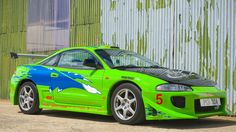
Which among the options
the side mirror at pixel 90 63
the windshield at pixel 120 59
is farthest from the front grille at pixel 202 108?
the side mirror at pixel 90 63

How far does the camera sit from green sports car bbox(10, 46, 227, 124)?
22.6ft

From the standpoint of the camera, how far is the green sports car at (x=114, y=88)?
6875 mm

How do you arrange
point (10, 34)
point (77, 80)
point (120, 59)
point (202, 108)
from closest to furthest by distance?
point (202, 108) < point (77, 80) < point (120, 59) < point (10, 34)

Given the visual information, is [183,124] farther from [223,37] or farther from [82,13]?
[82,13]

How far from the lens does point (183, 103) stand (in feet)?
22.5

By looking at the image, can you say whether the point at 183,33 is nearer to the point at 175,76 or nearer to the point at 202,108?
the point at 175,76

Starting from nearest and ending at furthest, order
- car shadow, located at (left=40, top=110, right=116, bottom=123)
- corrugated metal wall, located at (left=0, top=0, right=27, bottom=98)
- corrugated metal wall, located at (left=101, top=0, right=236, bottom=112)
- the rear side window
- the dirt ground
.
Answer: the dirt ground < car shadow, located at (left=40, top=110, right=116, bottom=123) < the rear side window < corrugated metal wall, located at (left=101, top=0, right=236, bottom=112) < corrugated metal wall, located at (left=0, top=0, right=27, bottom=98)

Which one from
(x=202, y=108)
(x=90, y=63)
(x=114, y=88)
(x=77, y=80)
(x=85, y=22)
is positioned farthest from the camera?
(x=85, y=22)

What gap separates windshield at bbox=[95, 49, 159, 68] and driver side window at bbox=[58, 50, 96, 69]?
0.80 feet

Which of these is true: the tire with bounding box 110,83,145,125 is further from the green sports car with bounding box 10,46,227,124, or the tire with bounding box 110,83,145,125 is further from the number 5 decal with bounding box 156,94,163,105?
the number 5 decal with bounding box 156,94,163,105

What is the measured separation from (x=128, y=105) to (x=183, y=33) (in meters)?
4.00

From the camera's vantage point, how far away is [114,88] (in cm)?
752

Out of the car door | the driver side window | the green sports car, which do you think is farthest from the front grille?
the driver side window

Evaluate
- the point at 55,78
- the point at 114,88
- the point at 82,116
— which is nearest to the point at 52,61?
the point at 55,78
